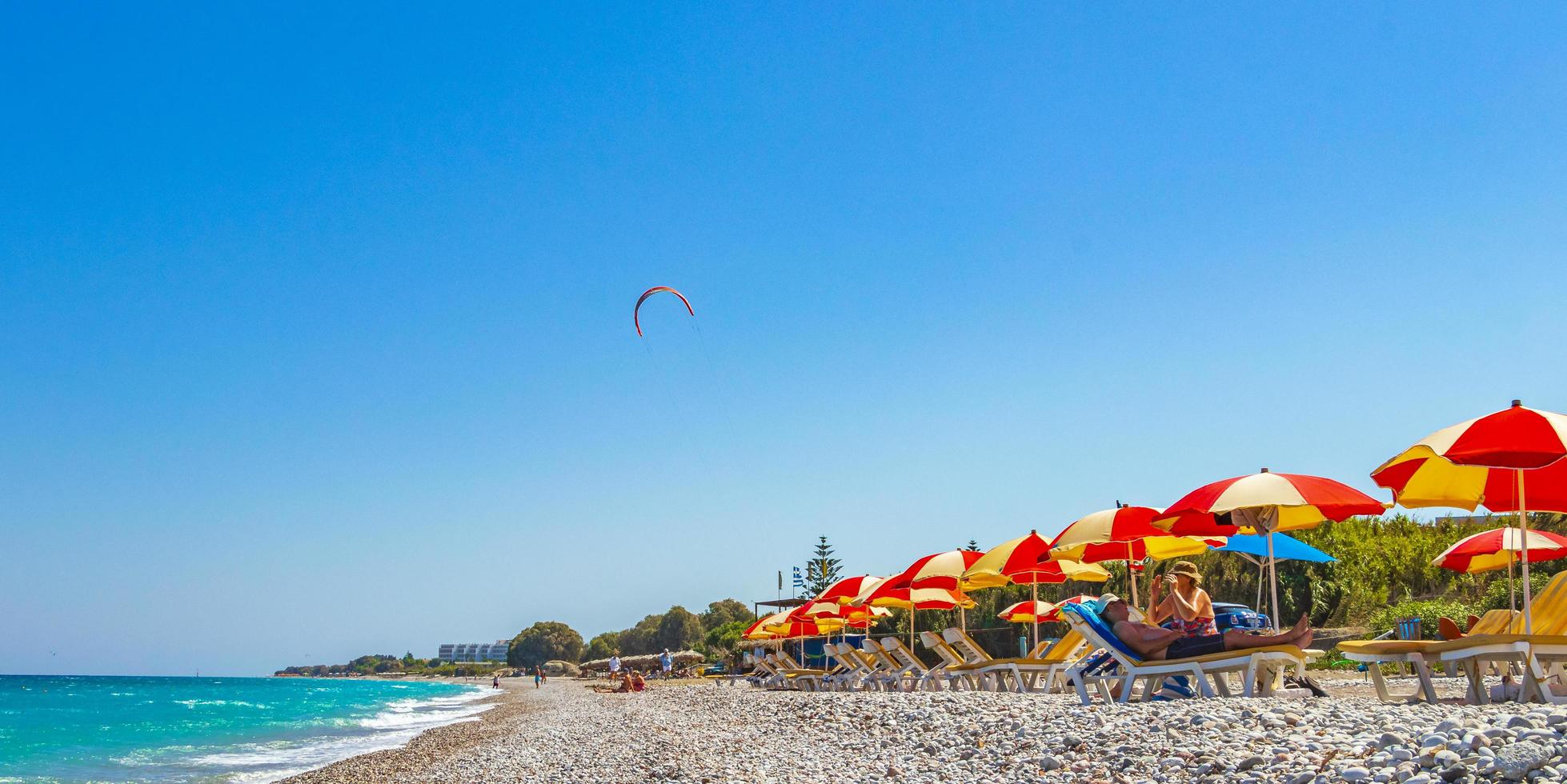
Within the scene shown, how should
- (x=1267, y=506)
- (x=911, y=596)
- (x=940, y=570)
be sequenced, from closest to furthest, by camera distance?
(x=1267, y=506) → (x=940, y=570) → (x=911, y=596)

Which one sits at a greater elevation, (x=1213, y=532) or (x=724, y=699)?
(x=1213, y=532)

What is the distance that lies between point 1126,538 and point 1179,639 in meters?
2.66

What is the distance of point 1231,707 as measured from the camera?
5594mm

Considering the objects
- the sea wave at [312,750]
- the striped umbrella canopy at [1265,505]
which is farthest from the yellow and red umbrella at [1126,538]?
the sea wave at [312,750]

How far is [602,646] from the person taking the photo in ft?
306

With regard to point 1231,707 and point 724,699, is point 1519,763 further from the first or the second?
point 724,699

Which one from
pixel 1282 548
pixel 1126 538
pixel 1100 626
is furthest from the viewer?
pixel 1282 548

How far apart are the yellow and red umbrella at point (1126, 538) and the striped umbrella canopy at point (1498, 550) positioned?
2.26 metres

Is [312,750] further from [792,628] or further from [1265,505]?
[1265,505]

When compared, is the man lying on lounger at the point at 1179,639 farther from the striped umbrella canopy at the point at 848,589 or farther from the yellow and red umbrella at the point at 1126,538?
the striped umbrella canopy at the point at 848,589

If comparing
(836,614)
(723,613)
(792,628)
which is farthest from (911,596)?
(723,613)

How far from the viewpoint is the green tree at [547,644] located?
321 feet

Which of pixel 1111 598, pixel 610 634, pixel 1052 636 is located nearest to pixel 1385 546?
pixel 1052 636

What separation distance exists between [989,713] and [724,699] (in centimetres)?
989
